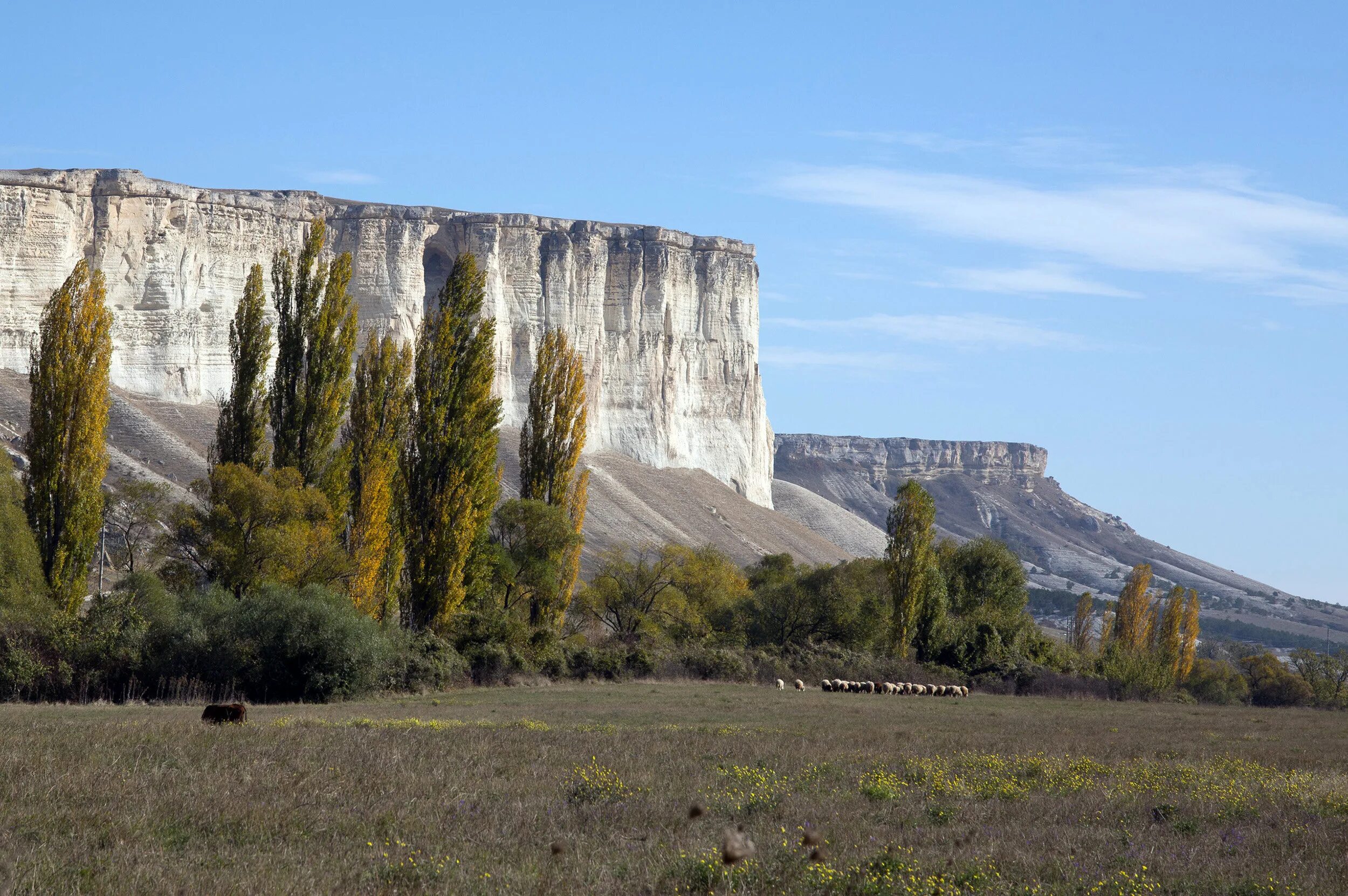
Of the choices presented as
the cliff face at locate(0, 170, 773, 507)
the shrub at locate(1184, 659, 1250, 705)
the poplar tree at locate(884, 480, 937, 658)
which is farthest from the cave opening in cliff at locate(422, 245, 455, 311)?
the poplar tree at locate(884, 480, 937, 658)

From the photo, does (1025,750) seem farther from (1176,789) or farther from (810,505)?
(810,505)

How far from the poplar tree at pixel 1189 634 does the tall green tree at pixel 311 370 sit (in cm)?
5170

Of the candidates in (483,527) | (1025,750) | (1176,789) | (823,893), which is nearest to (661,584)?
(483,527)

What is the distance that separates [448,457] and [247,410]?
18.0 feet

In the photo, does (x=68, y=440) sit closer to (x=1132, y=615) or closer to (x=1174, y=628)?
(x=1174, y=628)

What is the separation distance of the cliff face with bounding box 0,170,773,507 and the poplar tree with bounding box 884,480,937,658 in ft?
141

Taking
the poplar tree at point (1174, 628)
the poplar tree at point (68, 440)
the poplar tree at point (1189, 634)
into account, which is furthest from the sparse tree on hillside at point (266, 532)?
the poplar tree at point (1189, 634)

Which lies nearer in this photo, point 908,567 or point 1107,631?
point 908,567

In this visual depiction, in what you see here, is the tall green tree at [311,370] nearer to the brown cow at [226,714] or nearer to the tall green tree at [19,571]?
the tall green tree at [19,571]

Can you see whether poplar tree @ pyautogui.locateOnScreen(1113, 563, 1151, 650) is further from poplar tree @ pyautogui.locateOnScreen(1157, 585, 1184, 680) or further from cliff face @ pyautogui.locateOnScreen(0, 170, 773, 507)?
cliff face @ pyautogui.locateOnScreen(0, 170, 773, 507)

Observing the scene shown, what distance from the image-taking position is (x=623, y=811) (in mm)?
11391

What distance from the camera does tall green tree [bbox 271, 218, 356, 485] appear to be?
3456 centimetres

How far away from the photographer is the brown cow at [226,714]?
18.5m

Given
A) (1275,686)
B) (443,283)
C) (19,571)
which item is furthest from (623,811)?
(443,283)
